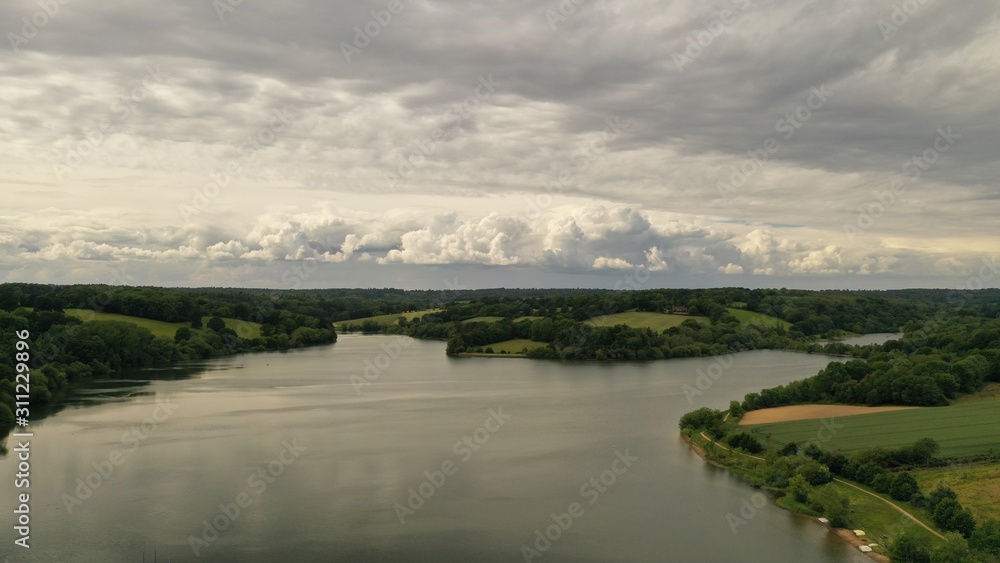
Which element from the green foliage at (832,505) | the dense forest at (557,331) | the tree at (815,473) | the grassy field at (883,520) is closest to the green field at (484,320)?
the dense forest at (557,331)

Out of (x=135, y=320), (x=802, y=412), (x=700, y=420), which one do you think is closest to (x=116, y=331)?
(x=135, y=320)

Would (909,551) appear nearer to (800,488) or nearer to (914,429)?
(800,488)

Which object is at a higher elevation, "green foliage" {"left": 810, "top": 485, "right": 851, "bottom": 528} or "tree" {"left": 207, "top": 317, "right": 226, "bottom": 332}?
"tree" {"left": 207, "top": 317, "right": 226, "bottom": 332}

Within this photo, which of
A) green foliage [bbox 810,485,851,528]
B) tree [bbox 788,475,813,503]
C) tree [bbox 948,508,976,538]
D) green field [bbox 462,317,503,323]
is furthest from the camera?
green field [bbox 462,317,503,323]

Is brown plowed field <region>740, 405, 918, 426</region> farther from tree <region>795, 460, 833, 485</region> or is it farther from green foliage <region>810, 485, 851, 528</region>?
green foliage <region>810, 485, 851, 528</region>

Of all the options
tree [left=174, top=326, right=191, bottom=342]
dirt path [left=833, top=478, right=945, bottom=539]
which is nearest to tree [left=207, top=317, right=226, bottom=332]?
tree [left=174, top=326, right=191, bottom=342]

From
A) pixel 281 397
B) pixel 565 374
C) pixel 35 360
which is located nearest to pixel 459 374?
pixel 565 374

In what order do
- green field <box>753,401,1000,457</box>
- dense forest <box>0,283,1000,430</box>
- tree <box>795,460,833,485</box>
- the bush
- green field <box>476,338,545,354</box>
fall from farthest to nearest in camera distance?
green field <box>476,338,545,354</box>, dense forest <box>0,283,1000,430</box>, the bush, green field <box>753,401,1000,457</box>, tree <box>795,460,833,485</box>

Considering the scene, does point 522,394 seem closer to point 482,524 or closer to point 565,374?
point 565,374
